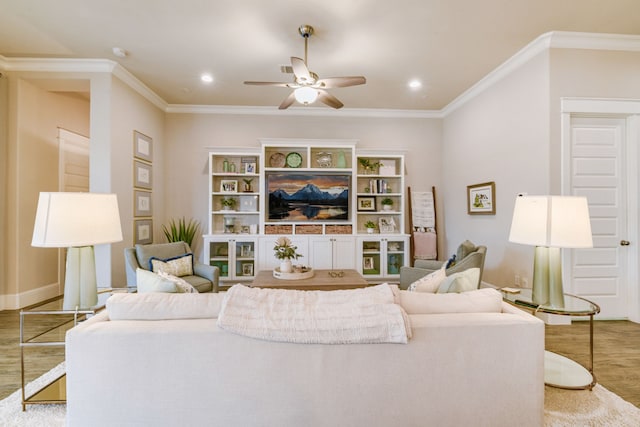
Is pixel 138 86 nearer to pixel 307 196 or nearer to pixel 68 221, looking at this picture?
pixel 307 196

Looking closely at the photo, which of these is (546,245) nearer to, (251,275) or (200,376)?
(200,376)

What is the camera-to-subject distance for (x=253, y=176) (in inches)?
197

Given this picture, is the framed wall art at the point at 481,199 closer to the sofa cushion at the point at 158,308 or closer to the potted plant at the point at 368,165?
the potted plant at the point at 368,165

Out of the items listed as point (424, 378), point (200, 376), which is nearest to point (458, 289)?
point (424, 378)

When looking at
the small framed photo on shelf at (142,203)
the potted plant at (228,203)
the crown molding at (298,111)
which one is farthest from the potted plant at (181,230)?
the crown molding at (298,111)

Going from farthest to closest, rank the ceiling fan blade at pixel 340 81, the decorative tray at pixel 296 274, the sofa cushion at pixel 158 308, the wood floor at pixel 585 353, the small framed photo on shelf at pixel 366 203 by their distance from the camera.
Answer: the small framed photo on shelf at pixel 366 203 < the decorative tray at pixel 296 274 < the ceiling fan blade at pixel 340 81 < the wood floor at pixel 585 353 < the sofa cushion at pixel 158 308

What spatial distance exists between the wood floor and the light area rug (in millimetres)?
165

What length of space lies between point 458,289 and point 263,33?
2844 millimetres

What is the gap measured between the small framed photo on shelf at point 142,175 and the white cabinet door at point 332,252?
2557 mm

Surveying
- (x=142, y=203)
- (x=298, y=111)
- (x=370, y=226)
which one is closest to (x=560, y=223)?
(x=370, y=226)

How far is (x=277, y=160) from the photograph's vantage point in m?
5.02

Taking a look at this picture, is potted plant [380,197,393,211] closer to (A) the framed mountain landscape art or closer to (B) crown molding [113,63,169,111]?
(A) the framed mountain landscape art

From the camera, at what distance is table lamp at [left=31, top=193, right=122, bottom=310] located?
1.86 m

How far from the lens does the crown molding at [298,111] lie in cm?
499
